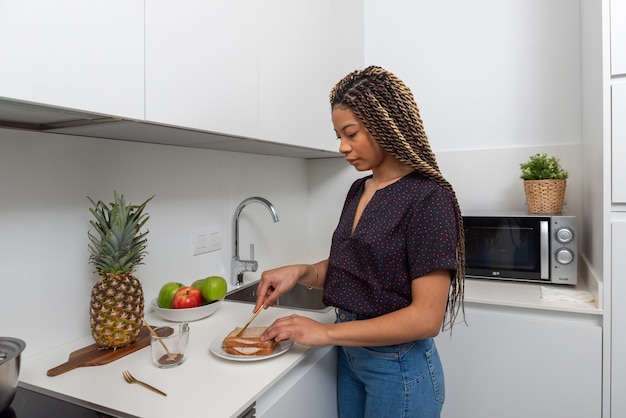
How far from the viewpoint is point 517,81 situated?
1.90m

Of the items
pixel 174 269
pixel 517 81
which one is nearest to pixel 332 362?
pixel 174 269

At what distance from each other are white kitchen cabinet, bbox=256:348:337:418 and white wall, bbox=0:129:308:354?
0.58 meters

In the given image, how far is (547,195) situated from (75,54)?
1.64 m

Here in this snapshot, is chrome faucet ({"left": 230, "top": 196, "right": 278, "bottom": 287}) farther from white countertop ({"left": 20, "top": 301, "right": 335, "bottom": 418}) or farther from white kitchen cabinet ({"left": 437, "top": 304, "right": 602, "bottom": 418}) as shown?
white kitchen cabinet ({"left": 437, "top": 304, "right": 602, "bottom": 418})

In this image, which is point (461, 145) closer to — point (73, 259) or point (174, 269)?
point (174, 269)

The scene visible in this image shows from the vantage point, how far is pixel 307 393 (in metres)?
1.05

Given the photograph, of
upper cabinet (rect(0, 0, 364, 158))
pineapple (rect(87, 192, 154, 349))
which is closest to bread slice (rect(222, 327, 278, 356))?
pineapple (rect(87, 192, 154, 349))

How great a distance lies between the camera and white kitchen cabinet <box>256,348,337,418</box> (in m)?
0.91

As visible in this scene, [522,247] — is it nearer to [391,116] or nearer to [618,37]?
[618,37]

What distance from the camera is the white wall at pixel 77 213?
968 millimetres

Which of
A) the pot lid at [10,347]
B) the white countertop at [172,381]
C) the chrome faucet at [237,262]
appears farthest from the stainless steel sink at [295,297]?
the pot lid at [10,347]

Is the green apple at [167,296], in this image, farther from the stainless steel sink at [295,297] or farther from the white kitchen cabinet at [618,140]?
the white kitchen cabinet at [618,140]

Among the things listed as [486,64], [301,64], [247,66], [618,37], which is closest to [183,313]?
[247,66]

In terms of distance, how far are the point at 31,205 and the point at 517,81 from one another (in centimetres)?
194
